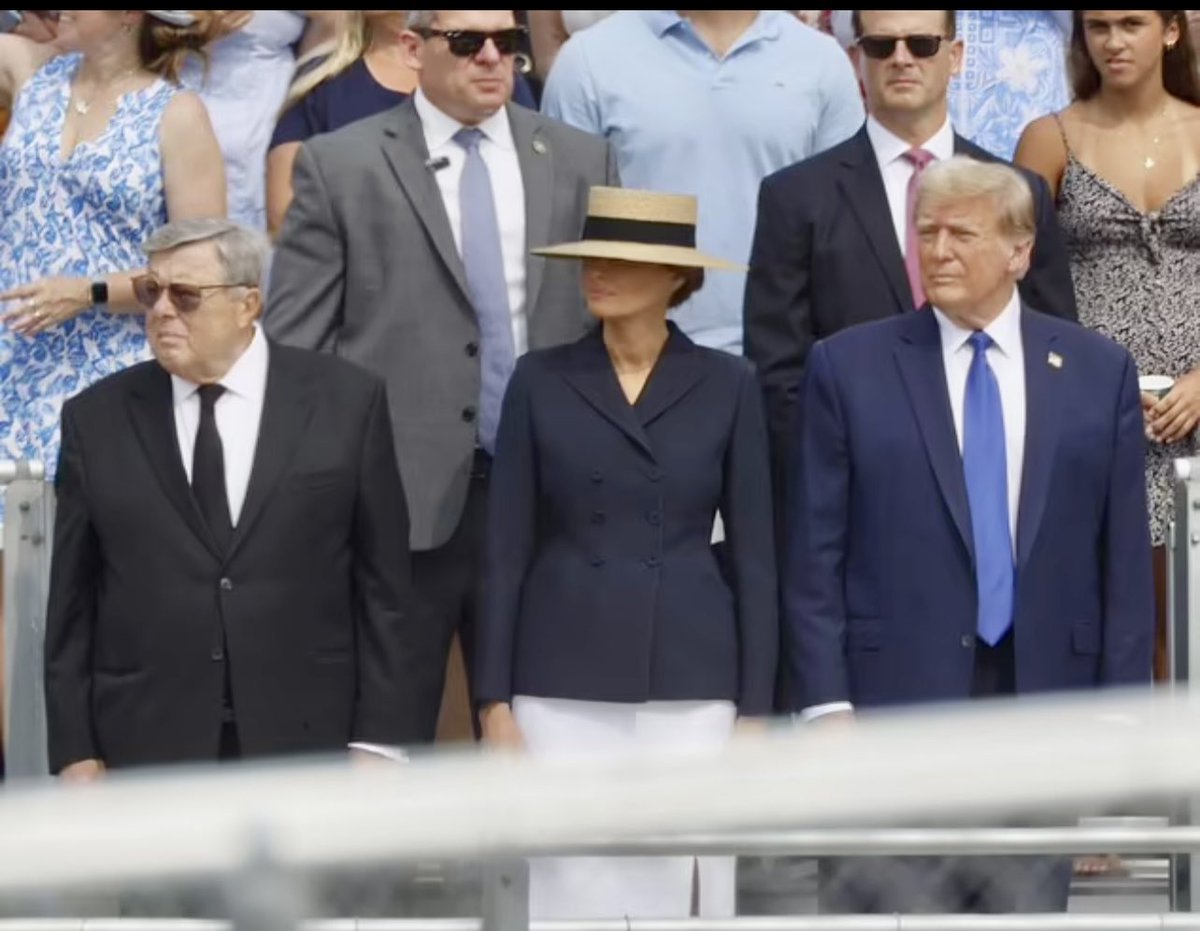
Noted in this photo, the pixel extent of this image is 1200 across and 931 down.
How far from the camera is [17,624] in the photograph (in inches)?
280

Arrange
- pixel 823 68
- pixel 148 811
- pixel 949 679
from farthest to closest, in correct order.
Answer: pixel 823 68 → pixel 949 679 → pixel 148 811

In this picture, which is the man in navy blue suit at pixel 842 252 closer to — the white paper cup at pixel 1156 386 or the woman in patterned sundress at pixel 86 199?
the white paper cup at pixel 1156 386

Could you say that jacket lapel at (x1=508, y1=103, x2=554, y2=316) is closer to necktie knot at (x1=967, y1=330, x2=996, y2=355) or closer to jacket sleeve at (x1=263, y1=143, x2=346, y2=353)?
jacket sleeve at (x1=263, y1=143, x2=346, y2=353)

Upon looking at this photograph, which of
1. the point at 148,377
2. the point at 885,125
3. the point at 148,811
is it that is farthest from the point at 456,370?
the point at 148,811

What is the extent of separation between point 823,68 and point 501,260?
105 cm

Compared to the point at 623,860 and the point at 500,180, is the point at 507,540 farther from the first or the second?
the point at 623,860

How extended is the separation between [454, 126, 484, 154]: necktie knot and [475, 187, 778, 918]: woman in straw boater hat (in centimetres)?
53

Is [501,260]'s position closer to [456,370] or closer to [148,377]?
[456,370]

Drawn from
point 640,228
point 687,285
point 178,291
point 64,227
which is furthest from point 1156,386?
point 64,227

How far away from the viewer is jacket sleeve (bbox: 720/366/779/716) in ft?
23.0

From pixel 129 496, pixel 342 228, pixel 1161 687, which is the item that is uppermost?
pixel 342 228

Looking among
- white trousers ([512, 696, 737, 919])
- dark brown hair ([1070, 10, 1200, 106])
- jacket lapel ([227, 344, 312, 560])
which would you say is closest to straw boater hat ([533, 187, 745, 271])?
jacket lapel ([227, 344, 312, 560])

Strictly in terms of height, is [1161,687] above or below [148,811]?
below

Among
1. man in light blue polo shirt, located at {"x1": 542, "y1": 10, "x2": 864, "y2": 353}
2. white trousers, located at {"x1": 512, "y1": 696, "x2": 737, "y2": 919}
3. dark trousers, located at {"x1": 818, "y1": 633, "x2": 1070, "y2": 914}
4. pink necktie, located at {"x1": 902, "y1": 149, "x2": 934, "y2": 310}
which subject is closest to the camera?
dark trousers, located at {"x1": 818, "y1": 633, "x2": 1070, "y2": 914}
